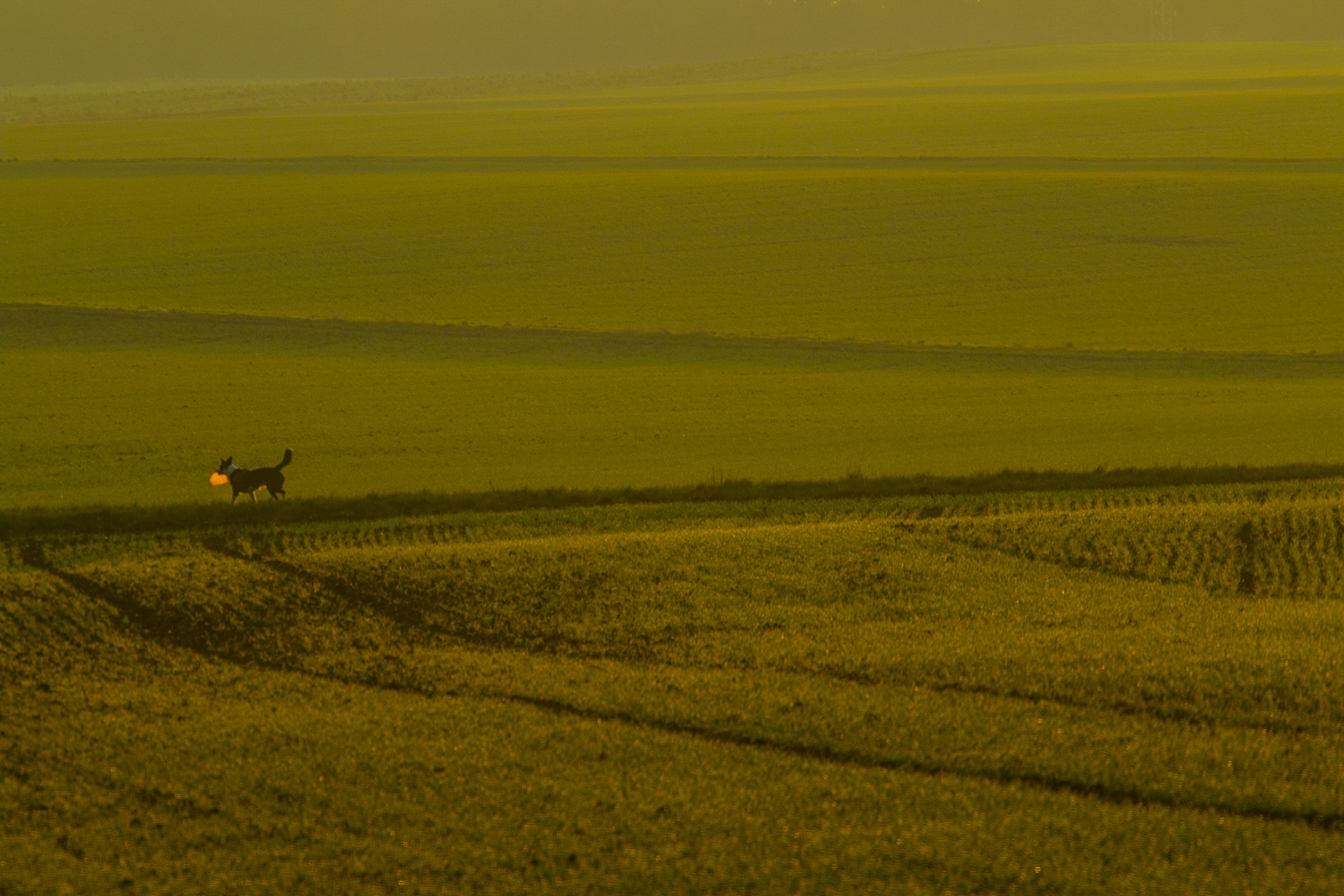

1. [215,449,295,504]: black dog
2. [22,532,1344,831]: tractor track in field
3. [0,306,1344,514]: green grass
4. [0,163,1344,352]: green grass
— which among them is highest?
[0,163,1344,352]: green grass

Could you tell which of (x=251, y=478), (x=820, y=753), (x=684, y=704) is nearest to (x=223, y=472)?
(x=251, y=478)

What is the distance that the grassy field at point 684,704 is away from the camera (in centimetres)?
746

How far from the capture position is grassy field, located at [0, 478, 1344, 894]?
7457 millimetres

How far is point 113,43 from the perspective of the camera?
167125mm

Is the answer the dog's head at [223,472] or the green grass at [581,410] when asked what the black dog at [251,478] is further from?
the green grass at [581,410]

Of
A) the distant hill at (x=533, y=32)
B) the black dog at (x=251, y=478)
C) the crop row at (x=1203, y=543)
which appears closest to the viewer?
the crop row at (x=1203, y=543)

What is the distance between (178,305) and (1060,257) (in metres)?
20.8

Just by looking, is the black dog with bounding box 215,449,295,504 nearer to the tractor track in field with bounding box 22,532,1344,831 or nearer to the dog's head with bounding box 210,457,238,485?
the dog's head with bounding box 210,457,238,485

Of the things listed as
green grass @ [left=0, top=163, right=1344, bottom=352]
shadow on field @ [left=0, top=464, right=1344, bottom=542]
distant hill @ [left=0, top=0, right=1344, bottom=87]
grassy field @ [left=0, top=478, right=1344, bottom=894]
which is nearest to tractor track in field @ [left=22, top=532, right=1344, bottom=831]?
grassy field @ [left=0, top=478, right=1344, bottom=894]

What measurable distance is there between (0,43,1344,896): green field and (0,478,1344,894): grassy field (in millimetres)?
42

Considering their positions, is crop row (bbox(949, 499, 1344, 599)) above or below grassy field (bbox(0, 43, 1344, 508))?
below

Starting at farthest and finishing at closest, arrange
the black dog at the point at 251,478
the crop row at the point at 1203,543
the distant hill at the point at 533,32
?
the distant hill at the point at 533,32, the black dog at the point at 251,478, the crop row at the point at 1203,543

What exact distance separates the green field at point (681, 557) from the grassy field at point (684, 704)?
0.04 meters

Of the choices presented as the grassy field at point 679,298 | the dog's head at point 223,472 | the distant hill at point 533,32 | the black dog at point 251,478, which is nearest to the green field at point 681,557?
the grassy field at point 679,298
